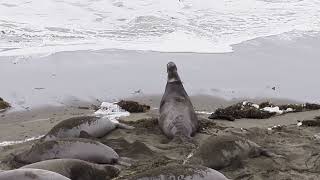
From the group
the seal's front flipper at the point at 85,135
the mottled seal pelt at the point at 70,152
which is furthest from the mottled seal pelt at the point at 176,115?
the mottled seal pelt at the point at 70,152

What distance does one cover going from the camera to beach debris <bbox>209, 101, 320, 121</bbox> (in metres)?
8.10

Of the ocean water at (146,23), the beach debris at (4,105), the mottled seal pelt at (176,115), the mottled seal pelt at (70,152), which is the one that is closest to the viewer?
the mottled seal pelt at (70,152)

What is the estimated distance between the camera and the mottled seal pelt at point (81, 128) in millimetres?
6844

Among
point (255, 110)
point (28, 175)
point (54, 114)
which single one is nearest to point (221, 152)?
point (28, 175)

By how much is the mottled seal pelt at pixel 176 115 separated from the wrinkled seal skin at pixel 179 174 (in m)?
2.08

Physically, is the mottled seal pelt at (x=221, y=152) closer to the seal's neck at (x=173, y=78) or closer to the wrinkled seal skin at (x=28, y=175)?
the wrinkled seal skin at (x=28, y=175)

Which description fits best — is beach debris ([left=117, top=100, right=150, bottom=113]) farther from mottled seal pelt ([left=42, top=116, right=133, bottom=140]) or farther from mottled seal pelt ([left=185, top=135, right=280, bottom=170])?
mottled seal pelt ([left=185, top=135, right=280, bottom=170])

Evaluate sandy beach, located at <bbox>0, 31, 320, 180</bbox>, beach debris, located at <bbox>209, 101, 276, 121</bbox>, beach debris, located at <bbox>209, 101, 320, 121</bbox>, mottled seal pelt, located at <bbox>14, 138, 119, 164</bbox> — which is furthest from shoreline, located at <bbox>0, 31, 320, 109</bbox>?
mottled seal pelt, located at <bbox>14, 138, 119, 164</bbox>

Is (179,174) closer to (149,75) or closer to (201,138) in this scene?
(201,138)

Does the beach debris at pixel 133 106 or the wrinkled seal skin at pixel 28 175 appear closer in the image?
the wrinkled seal skin at pixel 28 175

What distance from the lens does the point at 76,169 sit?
5.24 meters

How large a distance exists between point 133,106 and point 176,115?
58.6 inches

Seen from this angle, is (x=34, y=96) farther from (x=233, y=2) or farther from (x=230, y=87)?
(x=233, y=2)

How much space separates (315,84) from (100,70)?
3942 mm
